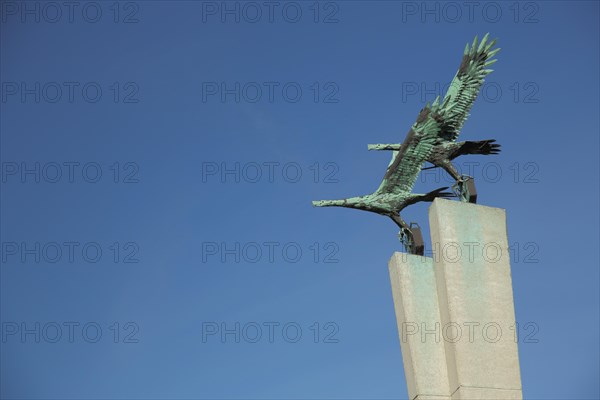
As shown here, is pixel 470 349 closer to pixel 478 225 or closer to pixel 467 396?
pixel 467 396

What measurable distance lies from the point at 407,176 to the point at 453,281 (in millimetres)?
3606

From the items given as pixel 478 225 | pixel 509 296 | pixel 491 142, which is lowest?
pixel 509 296

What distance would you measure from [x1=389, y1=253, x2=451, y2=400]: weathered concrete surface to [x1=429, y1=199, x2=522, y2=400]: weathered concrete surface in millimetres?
500

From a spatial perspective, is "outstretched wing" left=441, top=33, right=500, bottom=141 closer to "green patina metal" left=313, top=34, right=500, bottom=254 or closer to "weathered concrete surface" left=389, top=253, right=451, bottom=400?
"green patina metal" left=313, top=34, right=500, bottom=254

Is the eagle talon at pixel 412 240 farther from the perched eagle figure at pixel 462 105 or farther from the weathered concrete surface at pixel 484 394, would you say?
the weathered concrete surface at pixel 484 394

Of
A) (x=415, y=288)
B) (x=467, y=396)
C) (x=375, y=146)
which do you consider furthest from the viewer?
(x=375, y=146)

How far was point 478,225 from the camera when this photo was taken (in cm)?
2706

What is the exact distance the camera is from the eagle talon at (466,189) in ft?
90.6

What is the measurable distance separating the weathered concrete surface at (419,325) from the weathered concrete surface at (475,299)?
1.64 ft

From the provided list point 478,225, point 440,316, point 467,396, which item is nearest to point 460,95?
point 478,225

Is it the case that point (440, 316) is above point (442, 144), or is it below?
below

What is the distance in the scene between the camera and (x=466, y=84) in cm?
2873

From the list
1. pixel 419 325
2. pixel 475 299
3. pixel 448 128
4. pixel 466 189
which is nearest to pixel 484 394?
pixel 475 299

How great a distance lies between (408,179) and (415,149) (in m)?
0.79
